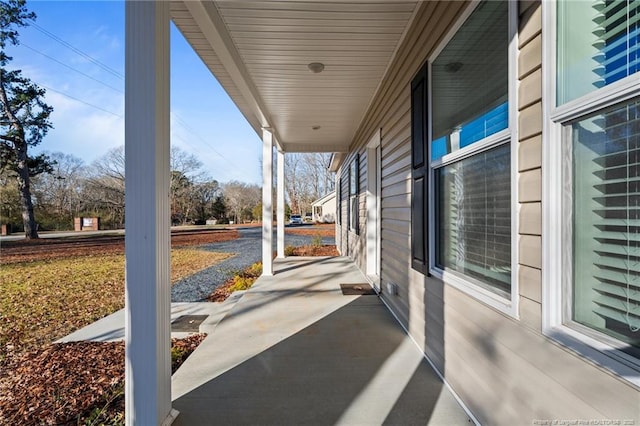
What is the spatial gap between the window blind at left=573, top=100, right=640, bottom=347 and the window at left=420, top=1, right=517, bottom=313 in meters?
0.34

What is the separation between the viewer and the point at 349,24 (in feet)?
8.71

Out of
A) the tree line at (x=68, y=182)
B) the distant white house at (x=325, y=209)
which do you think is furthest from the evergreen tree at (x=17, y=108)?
the distant white house at (x=325, y=209)

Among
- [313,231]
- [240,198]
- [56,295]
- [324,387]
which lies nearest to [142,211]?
[324,387]

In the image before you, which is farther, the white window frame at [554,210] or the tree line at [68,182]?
the tree line at [68,182]

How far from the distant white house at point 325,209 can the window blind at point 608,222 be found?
27.7m

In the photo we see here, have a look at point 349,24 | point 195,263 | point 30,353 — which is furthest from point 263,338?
point 195,263

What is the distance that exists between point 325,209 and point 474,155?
30082 mm

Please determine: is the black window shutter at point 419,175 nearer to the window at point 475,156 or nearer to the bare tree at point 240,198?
the window at point 475,156

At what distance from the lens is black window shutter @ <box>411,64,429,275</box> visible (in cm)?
243

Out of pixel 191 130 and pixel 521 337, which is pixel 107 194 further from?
pixel 521 337

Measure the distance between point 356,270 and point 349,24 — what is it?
4.55 m

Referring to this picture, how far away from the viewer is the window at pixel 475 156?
5.06 ft

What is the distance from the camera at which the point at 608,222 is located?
40.5 inches

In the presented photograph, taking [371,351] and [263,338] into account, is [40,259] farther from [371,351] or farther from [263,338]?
[371,351]
